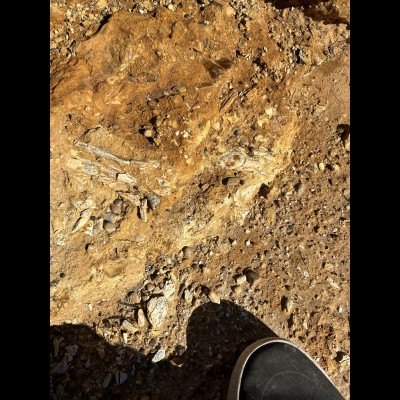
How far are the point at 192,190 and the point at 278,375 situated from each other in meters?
1.47

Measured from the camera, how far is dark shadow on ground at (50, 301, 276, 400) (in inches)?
90.4

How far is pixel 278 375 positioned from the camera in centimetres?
261

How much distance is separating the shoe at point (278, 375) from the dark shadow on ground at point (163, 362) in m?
0.11

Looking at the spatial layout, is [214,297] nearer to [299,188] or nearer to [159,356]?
[159,356]

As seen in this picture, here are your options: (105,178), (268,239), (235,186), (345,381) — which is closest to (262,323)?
(268,239)

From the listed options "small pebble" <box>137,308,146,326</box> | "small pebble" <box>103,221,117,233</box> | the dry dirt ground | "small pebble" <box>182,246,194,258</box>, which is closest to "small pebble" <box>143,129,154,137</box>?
the dry dirt ground

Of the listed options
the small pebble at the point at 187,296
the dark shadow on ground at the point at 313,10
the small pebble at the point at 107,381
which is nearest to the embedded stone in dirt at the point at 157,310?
the small pebble at the point at 187,296

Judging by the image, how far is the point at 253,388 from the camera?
8.25 ft

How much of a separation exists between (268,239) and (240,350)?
32.5 inches

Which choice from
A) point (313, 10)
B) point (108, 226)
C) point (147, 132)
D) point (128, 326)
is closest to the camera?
point (147, 132)

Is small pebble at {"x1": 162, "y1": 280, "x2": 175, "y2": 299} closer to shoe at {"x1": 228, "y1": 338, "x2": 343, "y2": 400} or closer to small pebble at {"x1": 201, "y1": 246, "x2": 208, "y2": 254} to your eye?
small pebble at {"x1": 201, "y1": 246, "x2": 208, "y2": 254}

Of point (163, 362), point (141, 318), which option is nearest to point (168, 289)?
point (141, 318)

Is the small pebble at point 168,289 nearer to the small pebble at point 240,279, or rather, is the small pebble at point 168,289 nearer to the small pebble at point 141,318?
the small pebble at point 141,318

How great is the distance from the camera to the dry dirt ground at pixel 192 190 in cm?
212
